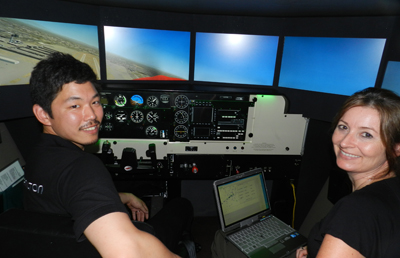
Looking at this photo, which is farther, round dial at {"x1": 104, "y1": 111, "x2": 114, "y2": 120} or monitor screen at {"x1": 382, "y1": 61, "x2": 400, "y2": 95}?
round dial at {"x1": 104, "y1": 111, "x2": 114, "y2": 120}

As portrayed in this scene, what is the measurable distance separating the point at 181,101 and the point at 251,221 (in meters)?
1.11

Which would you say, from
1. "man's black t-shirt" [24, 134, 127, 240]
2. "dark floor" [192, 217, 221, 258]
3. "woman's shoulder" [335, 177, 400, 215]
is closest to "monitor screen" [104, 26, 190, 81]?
"man's black t-shirt" [24, 134, 127, 240]

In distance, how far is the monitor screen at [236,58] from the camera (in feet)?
7.20

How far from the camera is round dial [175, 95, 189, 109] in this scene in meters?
2.17

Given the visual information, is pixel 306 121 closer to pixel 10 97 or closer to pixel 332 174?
pixel 332 174

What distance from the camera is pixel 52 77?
0.99 meters

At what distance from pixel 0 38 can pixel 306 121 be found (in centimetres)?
239

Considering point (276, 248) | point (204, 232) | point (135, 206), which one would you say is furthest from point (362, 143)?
point (204, 232)

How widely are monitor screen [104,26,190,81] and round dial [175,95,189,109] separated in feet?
0.88

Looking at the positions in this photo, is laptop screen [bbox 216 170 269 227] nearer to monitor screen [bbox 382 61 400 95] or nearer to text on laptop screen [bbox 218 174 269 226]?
text on laptop screen [bbox 218 174 269 226]

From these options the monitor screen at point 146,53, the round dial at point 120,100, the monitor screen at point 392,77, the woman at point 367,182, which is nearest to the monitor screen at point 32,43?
the monitor screen at point 146,53

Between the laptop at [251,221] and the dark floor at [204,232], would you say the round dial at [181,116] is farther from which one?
the dark floor at [204,232]

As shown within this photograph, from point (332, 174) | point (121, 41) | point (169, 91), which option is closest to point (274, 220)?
point (332, 174)

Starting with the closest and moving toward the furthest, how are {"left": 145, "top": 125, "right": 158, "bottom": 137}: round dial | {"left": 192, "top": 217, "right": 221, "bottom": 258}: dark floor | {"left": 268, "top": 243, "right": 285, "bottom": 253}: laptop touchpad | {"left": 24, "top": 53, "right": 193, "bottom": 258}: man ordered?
{"left": 24, "top": 53, "right": 193, "bottom": 258}: man → {"left": 268, "top": 243, "right": 285, "bottom": 253}: laptop touchpad → {"left": 145, "top": 125, "right": 158, "bottom": 137}: round dial → {"left": 192, "top": 217, "right": 221, "bottom": 258}: dark floor
